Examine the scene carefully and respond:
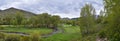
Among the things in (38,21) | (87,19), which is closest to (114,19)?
(87,19)

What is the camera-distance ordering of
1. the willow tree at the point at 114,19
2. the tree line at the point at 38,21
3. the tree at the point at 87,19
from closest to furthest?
the willow tree at the point at 114,19
the tree at the point at 87,19
the tree line at the point at 38,21

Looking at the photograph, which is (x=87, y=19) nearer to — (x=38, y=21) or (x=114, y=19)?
(x=114, y=19)

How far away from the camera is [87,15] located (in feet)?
293

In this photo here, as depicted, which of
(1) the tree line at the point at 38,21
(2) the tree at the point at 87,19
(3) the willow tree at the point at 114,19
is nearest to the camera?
(3) the willow tree at the point at 114,19

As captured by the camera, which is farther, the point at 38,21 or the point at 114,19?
the point at 38,21

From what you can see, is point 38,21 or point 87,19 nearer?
point 87,19

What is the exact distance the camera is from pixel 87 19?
89.7 meters

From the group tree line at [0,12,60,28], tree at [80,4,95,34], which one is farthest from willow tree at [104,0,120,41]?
tree line at [0,12,60,28]

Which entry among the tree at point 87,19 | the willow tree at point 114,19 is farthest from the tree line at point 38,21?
the willow tree at point 114,19

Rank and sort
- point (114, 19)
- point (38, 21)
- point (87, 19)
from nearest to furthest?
point (114, 19) < point (87, 19) < point (38, 21)

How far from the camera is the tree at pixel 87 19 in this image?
3510 inches

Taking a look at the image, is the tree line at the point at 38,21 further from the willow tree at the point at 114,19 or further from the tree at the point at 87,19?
the willow tree at the point at 114,19

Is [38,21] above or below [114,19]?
below

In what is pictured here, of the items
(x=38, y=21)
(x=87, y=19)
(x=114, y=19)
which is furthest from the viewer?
(x=38, y=21)
